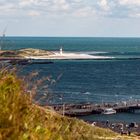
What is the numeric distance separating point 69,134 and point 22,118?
53.4 inches

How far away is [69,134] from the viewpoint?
25.9 feet

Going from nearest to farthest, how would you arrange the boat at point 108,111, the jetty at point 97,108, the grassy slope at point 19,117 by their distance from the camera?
1. the grassy slope at point 19,117
2. the jetty at point 97,108
3. the boat at point 108,111

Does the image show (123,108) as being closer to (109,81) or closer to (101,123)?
(101,123)

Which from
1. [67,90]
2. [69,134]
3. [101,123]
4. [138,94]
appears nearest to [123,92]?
[138,94]

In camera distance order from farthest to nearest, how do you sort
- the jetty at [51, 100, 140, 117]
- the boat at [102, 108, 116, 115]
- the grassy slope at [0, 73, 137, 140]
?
the boat at [102, 108, 116, 115]
the jetty at [51, 100, 140, 117]
the grassy slope at [0, 73, 137, 140]

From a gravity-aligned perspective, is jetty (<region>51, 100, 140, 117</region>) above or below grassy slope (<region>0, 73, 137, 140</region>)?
below

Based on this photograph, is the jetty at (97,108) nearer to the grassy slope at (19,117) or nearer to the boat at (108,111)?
the boat at (108,111)

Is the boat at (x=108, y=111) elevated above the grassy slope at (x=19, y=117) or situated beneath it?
situated beneath

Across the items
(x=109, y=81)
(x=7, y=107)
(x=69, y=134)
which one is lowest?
(x=109, y=81)

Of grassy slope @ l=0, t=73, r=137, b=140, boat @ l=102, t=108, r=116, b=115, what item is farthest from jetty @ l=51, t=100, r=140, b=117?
grassy slope @ l=0, t=73, r=137, b=140

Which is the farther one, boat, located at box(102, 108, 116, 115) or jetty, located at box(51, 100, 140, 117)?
boat, located at box(102, 108, 116, 115)

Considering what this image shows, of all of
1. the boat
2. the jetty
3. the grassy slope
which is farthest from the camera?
the boat

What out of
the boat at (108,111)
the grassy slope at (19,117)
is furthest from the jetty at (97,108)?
the grassy slope at (19,117)

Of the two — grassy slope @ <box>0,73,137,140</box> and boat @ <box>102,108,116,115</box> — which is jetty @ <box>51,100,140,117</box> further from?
grassy slope @ <box>0,73,137,140</box>
